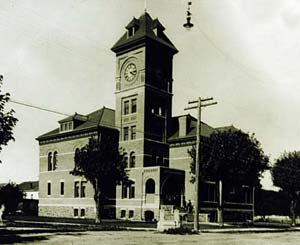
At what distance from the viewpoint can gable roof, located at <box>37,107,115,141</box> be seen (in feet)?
180

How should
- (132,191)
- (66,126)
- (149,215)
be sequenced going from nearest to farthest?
(149,215)
(132,191)
(66,126)

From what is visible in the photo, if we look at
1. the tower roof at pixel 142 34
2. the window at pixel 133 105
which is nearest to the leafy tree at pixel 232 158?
the window at pixel 133 105

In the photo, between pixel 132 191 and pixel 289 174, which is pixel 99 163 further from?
pixel 289 174

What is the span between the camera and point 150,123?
53219 millimetres

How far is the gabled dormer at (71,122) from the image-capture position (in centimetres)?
5734

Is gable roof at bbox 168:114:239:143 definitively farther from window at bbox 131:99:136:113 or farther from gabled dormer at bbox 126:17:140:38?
gabled dormer at bbox 126:17:140:38

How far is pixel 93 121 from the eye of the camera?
184ft

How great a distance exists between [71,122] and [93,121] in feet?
10.9

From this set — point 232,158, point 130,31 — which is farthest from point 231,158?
point 130,31

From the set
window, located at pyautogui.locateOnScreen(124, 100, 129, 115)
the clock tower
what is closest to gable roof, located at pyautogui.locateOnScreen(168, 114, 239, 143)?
the clock tower

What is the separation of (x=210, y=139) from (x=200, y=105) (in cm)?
1371

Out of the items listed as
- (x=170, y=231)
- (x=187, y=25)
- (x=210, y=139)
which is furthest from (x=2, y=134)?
(x=210, y=139)

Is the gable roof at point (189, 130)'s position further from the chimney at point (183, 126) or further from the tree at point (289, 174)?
the tree at point (289, 174)

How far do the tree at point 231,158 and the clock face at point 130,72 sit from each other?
1374cm
